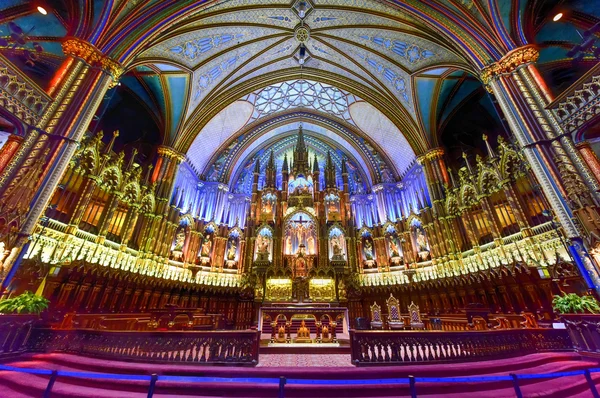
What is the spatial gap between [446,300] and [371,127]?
14128mm

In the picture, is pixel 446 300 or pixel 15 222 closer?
pixel 15 222

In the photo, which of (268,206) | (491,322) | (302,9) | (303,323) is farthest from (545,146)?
(268,206)

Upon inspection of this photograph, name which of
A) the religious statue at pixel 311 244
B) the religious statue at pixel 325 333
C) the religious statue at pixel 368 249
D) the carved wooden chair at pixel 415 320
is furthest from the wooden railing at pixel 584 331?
the religious statue at pixel 311 244

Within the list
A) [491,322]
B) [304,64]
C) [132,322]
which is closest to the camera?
[132,322]

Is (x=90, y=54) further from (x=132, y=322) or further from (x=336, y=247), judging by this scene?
(x=336, y=247)

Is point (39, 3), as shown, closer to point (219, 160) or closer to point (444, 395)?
point (219, 160)

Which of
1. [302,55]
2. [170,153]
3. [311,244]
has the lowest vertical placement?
[311,244]

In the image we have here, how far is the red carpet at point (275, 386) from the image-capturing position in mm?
4070

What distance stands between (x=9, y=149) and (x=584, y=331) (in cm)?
1612

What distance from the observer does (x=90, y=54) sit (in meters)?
9.23

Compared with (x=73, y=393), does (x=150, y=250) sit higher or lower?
higher

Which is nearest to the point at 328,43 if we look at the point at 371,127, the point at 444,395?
the point at 371,127

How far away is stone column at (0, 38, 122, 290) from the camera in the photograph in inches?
261

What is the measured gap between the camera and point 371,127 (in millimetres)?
20828
